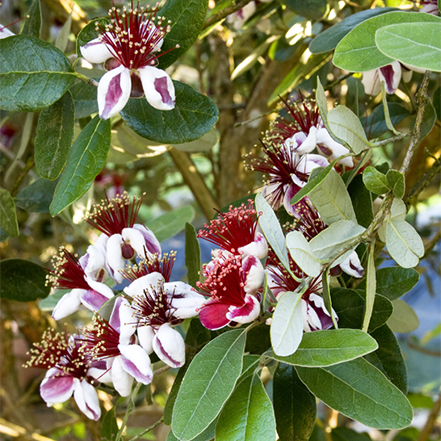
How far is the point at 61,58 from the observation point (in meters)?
0.43

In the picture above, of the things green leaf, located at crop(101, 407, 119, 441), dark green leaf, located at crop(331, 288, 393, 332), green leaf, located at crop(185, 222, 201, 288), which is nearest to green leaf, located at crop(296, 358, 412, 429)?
dark green leaf, located at crop(331, 288, 393, 332)

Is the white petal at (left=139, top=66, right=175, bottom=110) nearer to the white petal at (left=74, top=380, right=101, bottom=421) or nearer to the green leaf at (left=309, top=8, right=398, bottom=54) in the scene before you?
the green leaf at (left=309, top=8, right=398, bottom=54)

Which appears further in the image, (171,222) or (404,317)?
(171,222)

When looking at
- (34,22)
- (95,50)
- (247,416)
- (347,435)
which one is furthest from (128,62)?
(347,435)

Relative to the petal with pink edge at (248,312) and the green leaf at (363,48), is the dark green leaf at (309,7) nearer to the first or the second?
the green leaf at (363,48)

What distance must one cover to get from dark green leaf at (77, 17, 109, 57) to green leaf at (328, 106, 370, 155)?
214mm

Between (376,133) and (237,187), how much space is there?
0.36 metres

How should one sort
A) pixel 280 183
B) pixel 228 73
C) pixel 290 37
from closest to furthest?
pixel 280 183 < pixel 290 37 < pixel 228 73

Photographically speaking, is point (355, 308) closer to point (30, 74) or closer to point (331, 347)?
point (331, 347)

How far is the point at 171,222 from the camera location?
68 cm

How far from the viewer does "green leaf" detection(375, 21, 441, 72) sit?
303 mm

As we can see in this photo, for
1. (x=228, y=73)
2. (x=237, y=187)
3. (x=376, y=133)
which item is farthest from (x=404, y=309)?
(x=228, y=73)

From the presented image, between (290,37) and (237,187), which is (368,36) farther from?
(237,187)

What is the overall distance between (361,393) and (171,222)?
0.38 metres
